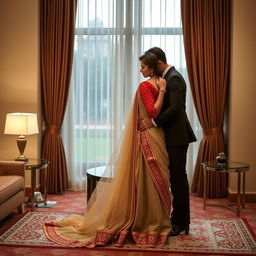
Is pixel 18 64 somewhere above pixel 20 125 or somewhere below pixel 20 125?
above

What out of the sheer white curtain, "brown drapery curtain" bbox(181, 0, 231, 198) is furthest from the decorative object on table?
the sheer white curtain

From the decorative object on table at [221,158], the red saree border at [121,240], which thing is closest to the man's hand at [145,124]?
the red saree border at [121,240]

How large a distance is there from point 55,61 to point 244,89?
2446 millimetres

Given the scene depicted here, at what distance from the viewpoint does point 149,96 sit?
13.7ft

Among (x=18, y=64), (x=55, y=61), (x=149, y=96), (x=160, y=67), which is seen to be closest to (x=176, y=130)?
(x=149, y=96)

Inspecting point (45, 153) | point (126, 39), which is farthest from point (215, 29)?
point (45, 153)

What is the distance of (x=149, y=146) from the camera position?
4.20 meters

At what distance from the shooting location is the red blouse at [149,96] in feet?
13.6

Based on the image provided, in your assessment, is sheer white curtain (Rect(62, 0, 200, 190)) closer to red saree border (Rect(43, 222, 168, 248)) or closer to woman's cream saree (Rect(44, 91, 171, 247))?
woman's cream saree (Rect(44, 91, 171, 247))

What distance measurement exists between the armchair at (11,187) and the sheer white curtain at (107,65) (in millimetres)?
1427

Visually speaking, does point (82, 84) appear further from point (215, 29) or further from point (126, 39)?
point (215, 29)

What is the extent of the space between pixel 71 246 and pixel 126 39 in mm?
3216

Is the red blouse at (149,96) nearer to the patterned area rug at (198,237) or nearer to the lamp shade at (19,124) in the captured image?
the patterned area rug at (198,237)

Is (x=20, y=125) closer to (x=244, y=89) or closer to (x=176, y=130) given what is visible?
(x=176, y=130)
